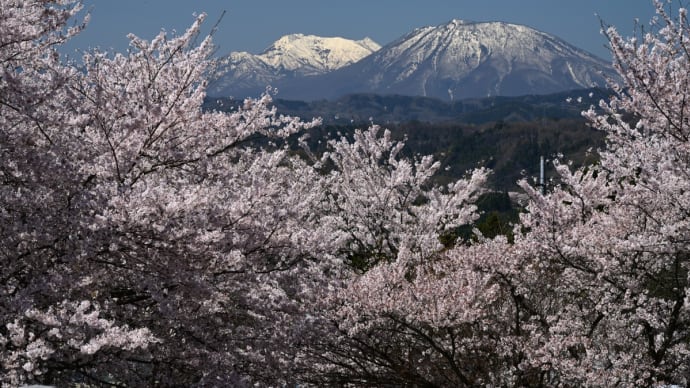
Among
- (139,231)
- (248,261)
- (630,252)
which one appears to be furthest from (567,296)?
(139,231)

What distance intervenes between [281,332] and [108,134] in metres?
3.30

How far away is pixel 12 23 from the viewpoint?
23.2 ft

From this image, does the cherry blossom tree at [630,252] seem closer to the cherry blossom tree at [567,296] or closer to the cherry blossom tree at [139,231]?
the cherry blossom tree at [567,296]

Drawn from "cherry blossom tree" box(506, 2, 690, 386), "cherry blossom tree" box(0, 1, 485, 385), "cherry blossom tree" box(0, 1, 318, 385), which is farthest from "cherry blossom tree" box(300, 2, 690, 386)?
"cherry blossom tree" box(0, 1, 318, 385)

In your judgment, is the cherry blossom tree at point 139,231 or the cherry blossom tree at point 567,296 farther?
the cherry blossom tree at point 567,296

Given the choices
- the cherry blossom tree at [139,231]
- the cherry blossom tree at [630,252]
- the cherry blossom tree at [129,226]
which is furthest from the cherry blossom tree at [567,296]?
the cherry blossom tree at [129,226]

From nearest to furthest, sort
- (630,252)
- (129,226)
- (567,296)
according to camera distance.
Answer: (129,226), (630,252), (567,296)

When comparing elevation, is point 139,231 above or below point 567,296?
below

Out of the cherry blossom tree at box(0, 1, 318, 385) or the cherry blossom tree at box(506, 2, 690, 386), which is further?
the cherry blossom tree at box(506, 2, 690, 386)

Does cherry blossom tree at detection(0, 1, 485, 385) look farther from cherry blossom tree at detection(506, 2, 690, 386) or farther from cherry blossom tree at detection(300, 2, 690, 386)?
cherry blossom tree at detection(506, 2, 690, 386)

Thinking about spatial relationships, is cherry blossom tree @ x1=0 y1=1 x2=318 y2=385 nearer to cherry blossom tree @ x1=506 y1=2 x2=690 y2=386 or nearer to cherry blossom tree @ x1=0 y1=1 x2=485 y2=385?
cherry blossom tree @ x1=0 y1=1 x2=485 y2=385

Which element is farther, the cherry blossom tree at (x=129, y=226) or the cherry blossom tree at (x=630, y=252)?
the cherry blossom tree at (x=630, y=252)

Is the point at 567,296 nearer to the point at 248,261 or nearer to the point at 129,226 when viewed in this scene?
the point at 248,261

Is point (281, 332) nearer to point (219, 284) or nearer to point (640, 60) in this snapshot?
point (219, 284)
